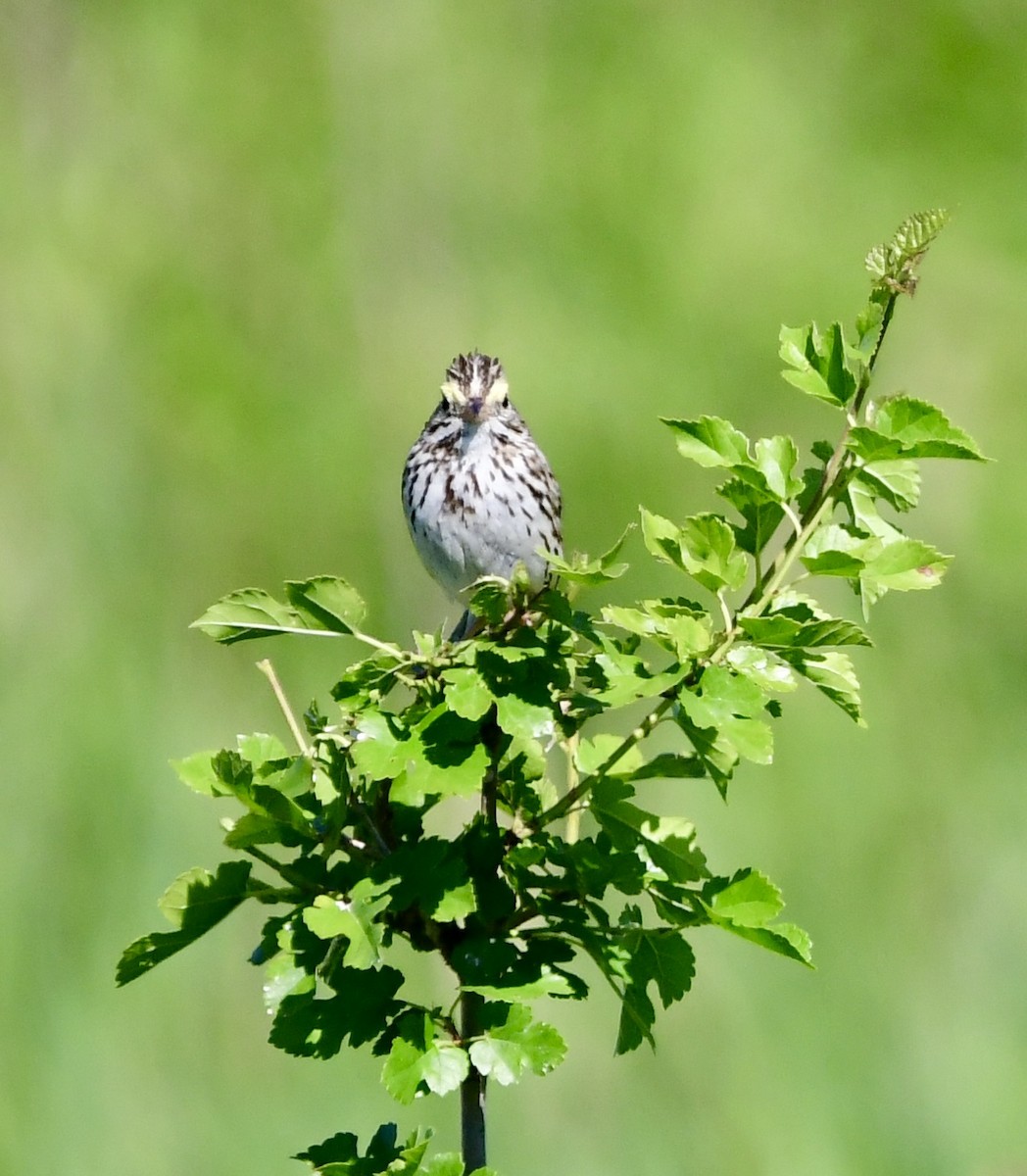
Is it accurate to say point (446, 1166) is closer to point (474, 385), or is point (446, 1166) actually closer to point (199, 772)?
point (199, 772)

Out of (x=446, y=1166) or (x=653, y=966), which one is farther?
(x=653, y=966)

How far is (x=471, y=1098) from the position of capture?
1.21 metres

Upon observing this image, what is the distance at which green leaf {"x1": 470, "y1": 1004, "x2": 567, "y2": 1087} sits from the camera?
3.71 feet

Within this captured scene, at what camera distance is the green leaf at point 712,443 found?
47.3 inches

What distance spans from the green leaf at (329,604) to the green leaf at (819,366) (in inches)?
14.6

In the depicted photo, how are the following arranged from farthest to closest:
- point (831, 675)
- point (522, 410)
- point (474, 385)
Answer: point (522, 410), point (474, 385), point (831, 675)

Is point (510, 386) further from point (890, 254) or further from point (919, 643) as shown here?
point (890, 254)

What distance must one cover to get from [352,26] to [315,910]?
403 centimetres

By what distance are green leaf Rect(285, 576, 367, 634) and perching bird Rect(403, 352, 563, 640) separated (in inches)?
53.0

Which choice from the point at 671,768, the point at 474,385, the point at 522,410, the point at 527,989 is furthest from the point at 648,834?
the point at 522,410

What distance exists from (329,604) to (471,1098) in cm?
38

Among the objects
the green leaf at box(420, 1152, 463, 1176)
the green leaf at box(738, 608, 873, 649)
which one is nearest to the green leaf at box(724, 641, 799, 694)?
the green leaf at box(738, 608, 873, 649)

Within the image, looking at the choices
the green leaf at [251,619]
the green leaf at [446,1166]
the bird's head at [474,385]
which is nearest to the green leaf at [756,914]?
the green leaf at [446,1166]

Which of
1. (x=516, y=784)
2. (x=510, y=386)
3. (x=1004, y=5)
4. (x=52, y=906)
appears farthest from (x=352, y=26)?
(x=516, y=784)
